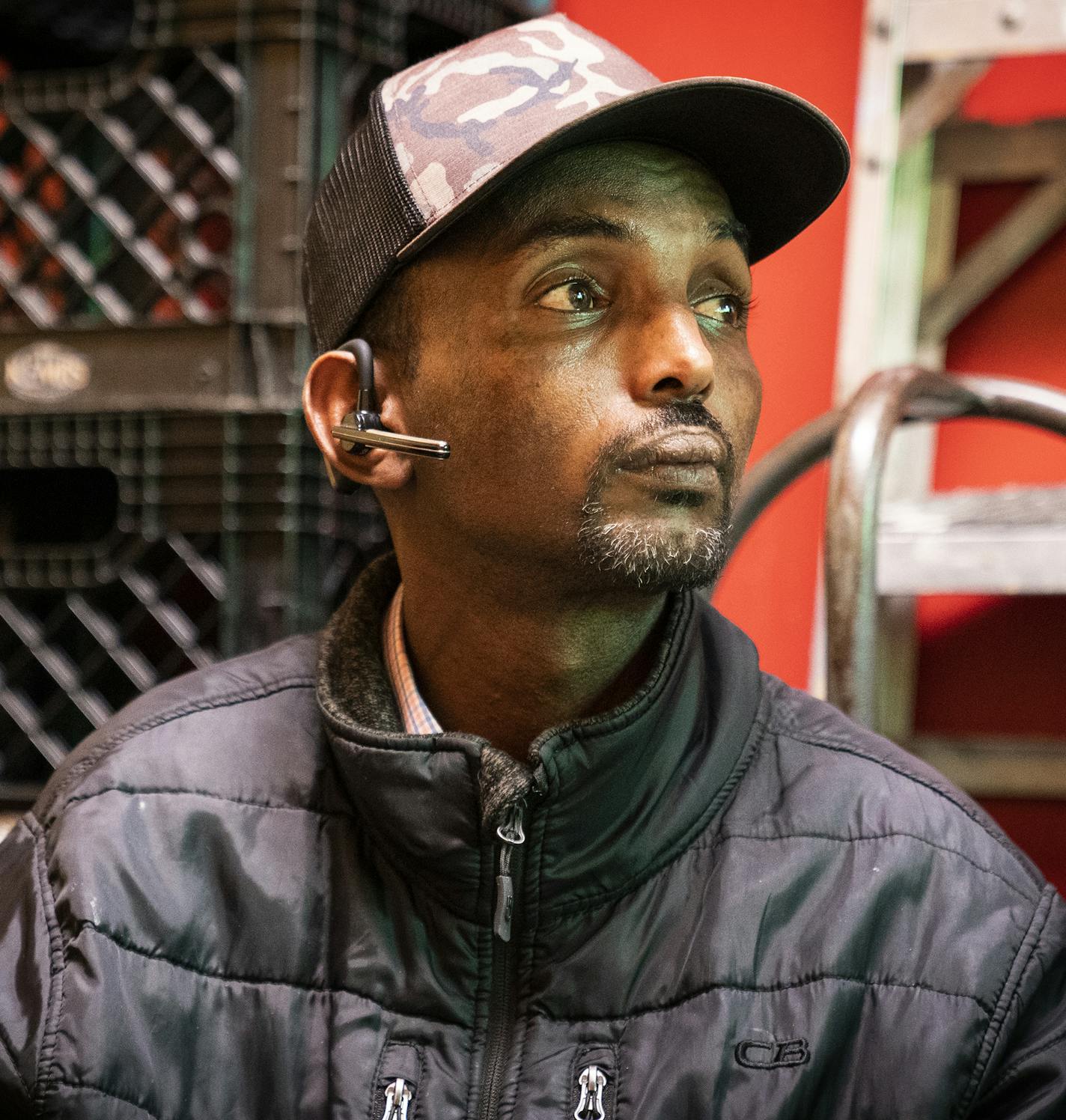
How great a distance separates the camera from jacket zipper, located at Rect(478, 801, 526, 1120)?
3.08 ft

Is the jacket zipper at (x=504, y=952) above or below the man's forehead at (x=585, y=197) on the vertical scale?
below

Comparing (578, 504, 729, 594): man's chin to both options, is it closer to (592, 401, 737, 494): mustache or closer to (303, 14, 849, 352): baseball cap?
(592, 401, 737, 494): mustache

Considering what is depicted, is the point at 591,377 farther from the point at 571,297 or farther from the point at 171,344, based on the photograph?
the point at 171,344

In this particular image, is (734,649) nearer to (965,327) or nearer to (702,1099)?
(702,1099)

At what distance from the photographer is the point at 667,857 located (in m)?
Result: 1.00

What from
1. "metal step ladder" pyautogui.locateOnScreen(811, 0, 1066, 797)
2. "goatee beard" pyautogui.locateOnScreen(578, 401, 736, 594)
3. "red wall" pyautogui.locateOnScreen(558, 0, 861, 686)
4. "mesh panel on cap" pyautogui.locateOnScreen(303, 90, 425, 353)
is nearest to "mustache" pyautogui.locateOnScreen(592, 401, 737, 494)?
"goatee beard" pyautogui.locateOnScreen(578, 401, 736, 594)

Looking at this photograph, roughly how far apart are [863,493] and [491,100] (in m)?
0.44

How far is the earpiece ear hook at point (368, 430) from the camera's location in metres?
1.03

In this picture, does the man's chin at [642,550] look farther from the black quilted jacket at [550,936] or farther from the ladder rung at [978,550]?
the ladder rung at [978,550]

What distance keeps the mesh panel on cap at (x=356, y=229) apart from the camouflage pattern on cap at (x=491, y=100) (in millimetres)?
14

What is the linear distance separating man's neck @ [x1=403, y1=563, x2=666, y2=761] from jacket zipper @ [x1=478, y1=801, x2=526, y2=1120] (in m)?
0.13

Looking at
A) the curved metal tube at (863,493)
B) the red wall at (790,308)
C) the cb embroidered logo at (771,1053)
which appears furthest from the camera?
the red wall at (790,308)

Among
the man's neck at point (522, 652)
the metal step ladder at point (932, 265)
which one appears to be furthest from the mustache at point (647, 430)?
the metal step ladder at point (932, 265)

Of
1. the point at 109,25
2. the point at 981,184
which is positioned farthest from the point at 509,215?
the point at 981,184
